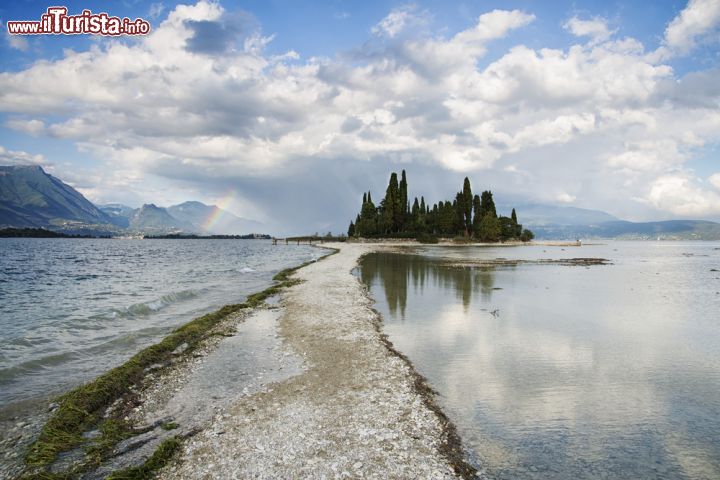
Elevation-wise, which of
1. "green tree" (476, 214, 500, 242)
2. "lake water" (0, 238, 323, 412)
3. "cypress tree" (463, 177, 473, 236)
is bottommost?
"lake water" (0, 238, 323, 412)

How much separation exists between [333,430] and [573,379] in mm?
7943

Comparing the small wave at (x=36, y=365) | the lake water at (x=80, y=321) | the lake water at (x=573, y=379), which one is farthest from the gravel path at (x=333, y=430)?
the small wave at (x=36, y=365)

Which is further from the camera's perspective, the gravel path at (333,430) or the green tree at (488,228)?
the green tree at (488,228)

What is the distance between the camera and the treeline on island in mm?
134500

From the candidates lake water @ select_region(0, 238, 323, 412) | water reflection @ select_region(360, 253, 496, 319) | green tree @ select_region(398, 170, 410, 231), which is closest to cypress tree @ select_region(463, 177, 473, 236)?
green tree @ select_region(398, 170, 410, 231)

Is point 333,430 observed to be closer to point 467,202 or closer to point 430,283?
point 430,283

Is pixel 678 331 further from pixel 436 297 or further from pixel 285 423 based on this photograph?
pixel 285 423

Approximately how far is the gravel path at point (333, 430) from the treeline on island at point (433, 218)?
396 ft

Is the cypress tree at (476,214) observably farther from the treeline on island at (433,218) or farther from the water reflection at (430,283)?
the water reflection at (430,283)

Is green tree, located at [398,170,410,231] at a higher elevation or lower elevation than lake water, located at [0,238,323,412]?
higher

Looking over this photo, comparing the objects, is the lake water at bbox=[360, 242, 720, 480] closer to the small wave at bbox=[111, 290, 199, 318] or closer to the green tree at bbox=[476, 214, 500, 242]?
the small wave at bbox=[111, 290, 199, 318]

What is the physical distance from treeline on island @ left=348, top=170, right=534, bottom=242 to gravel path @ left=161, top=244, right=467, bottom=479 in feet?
396

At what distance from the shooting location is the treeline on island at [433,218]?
134 metres

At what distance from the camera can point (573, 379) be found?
39.4 ft
